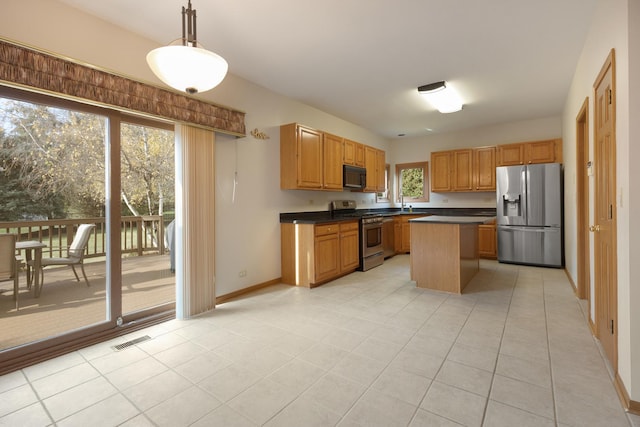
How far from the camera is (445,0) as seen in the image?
2.34m

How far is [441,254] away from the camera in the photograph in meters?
3.80

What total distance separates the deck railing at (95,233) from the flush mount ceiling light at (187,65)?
1672mm

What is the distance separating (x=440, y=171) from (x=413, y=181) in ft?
2.85

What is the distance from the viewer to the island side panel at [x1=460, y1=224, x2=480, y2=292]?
377 cm

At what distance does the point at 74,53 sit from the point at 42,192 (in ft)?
3.67

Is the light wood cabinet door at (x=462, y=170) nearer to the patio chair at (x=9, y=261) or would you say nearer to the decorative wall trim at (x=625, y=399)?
the decorative wall trim at (x=625, y=399)

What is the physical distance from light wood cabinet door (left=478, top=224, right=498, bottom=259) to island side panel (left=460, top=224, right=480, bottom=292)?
1397mm

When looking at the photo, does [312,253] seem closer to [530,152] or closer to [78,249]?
[78,249]

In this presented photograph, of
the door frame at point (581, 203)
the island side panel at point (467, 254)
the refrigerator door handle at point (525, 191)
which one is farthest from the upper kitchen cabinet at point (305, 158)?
the refrigerator door handle at point (525, 191)

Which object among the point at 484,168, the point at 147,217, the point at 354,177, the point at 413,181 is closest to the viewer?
the point at 147,217

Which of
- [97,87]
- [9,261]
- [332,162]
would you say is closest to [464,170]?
[332,162]

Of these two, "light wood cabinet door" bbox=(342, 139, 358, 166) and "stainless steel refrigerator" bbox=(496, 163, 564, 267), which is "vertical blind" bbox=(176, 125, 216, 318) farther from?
"stainless steel refrigerator" bbox=(496, 163, 564, 267)

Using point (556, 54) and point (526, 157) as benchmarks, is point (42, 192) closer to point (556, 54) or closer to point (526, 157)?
point (556, 54)

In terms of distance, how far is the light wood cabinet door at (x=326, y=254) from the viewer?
13.4ft
